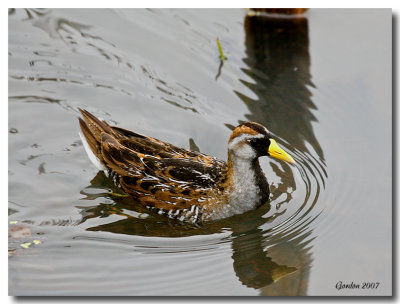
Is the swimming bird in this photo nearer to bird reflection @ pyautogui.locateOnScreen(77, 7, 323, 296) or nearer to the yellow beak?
the yellow beak

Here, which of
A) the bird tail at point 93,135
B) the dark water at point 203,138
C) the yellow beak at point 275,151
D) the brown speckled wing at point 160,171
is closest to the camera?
the dark water at point 203,138

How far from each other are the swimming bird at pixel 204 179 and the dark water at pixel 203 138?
0.61 ft

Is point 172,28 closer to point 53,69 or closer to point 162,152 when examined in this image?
point 53,69

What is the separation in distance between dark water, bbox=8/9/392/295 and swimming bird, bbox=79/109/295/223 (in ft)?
0.61

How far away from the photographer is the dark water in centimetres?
833

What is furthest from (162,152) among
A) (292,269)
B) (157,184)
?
(292,269)

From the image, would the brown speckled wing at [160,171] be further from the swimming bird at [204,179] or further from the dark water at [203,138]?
the dark water at [203,138]

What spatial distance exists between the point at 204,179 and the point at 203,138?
1.53 m

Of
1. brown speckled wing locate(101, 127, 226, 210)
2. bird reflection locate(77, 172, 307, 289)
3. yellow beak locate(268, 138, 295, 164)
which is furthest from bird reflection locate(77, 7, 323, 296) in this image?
yellow beak locate(268, 138, 295, 164)

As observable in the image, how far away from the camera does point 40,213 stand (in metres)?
9.25

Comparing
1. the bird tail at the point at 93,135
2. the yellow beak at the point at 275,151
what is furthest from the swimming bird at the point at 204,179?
the bird tail at the point at 93,135

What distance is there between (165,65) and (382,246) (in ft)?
17.0

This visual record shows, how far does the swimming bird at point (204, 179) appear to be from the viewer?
902 centimetres

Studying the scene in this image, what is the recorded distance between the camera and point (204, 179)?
9188mm
